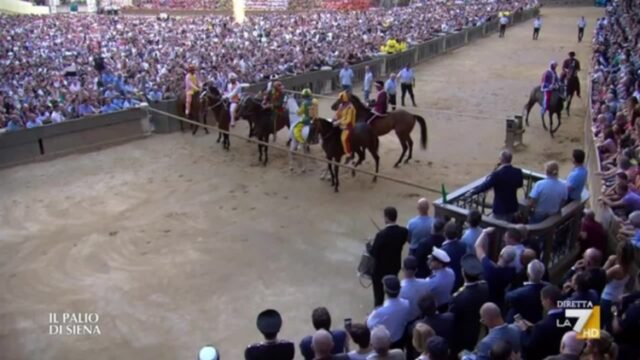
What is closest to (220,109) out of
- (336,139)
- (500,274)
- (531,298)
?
(336,139)

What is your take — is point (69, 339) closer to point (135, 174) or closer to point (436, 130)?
point (135, 174)

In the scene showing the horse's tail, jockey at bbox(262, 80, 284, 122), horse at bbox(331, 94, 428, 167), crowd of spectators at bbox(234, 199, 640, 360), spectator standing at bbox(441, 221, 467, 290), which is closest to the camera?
crowd of spectators at bbox(234, 199, 640, 360)

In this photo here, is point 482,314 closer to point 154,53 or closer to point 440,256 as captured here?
point 440,256

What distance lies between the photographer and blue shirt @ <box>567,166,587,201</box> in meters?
8.36

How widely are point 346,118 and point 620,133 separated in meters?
5.41

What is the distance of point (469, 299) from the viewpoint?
563 cm

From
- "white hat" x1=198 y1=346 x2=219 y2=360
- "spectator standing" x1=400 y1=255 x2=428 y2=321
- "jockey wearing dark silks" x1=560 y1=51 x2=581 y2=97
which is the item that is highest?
"jockey wearing dark silks" x1=560 y1=51 x2=581 y2=97

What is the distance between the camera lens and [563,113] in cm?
1952

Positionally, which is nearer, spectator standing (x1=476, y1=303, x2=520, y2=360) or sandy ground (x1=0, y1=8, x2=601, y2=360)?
spectator standing (x1=476, y1=303, x2=520, y2=360)

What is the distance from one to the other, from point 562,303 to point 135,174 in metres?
12.0

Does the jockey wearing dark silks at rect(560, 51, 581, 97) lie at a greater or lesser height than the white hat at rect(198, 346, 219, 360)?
greater

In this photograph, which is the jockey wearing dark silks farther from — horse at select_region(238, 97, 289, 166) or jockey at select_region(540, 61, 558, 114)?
horse at select_region(238, 97, 289, 166)

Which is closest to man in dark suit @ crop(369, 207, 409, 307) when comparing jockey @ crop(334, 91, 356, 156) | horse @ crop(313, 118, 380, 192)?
horse @ crop(313, 118, 380, 192)

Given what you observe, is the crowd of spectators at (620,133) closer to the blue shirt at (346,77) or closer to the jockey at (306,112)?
the jockey at (306,112)
